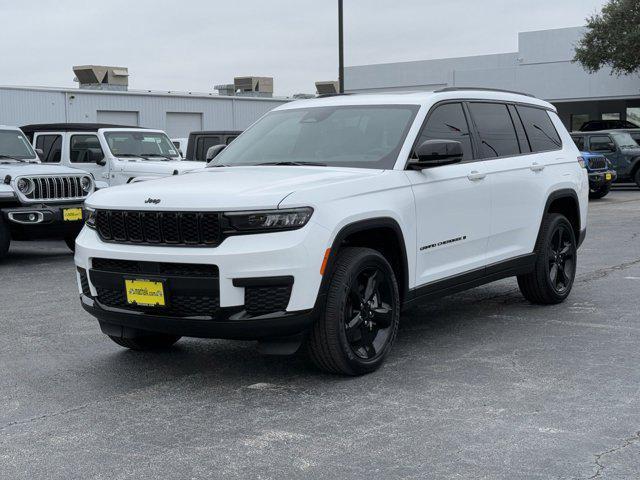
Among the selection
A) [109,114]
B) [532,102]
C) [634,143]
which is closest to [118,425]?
[532,102]

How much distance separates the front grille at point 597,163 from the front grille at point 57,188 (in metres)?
14.5

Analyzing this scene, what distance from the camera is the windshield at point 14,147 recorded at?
1330 cm

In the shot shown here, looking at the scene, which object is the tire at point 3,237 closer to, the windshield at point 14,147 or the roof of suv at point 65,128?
the windshield at point 14,147

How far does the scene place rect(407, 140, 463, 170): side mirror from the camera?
5973mm

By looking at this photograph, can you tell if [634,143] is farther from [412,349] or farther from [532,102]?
[412,349]

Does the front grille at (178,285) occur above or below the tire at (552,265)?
above

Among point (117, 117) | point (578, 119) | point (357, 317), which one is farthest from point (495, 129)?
point (578, 119)

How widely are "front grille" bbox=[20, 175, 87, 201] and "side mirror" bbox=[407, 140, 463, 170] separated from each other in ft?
24.6

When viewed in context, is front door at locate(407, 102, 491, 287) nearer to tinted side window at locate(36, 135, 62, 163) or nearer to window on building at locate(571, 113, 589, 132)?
tinted side window at locate(36, 135, 62, 163)

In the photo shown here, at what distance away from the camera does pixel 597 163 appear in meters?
23.0

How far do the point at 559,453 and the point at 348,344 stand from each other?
1.60m

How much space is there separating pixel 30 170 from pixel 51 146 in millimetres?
3705

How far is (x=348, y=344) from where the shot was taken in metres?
5.46

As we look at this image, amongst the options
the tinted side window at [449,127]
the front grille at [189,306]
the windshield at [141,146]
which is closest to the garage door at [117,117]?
the windshield at [141,146]
